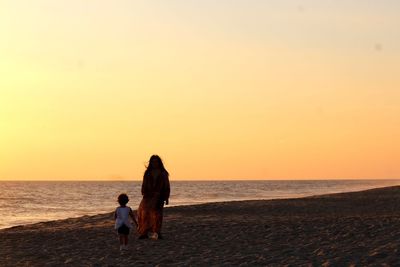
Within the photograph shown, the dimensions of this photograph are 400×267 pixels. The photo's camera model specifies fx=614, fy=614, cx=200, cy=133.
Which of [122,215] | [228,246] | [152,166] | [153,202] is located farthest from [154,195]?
[228,246]

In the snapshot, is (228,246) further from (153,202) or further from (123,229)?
(153,202)

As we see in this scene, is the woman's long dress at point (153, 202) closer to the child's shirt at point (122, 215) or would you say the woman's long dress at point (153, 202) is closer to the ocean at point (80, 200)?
the child's shirt at point (122, 215)

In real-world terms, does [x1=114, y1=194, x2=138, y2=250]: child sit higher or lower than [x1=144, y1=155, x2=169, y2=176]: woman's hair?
lower

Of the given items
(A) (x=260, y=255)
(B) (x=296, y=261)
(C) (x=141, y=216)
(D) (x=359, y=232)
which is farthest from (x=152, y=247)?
(D) (x=359, y=232)

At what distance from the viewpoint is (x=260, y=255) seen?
13.5 m

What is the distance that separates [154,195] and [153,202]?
0.21m

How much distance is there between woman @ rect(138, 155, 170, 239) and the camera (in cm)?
1731

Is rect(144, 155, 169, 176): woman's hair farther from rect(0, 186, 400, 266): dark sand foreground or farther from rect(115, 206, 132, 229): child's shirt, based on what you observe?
rect(115, 206, 132, 229): child's shirt

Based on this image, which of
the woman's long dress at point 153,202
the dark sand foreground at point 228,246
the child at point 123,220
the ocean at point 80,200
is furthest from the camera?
the ocean at point 80,200

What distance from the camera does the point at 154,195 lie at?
57.2ft

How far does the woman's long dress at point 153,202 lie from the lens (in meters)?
17.3

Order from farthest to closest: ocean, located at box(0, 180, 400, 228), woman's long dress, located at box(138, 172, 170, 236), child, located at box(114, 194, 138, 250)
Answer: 1. ocean, located at box(0, 180, 400, 228)
2. woman's long dress, located at box(138, 172, 170, 236)
3. child, located at box(114, 194, 138, 250)

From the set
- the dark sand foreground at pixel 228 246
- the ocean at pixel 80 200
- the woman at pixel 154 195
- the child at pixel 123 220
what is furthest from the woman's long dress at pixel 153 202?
the ocean at pixel 80 200

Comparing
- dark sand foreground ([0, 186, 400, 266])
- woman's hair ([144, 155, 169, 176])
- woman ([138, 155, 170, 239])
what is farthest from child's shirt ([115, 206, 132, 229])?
woman's hair ([144, 155, 169, 176])
